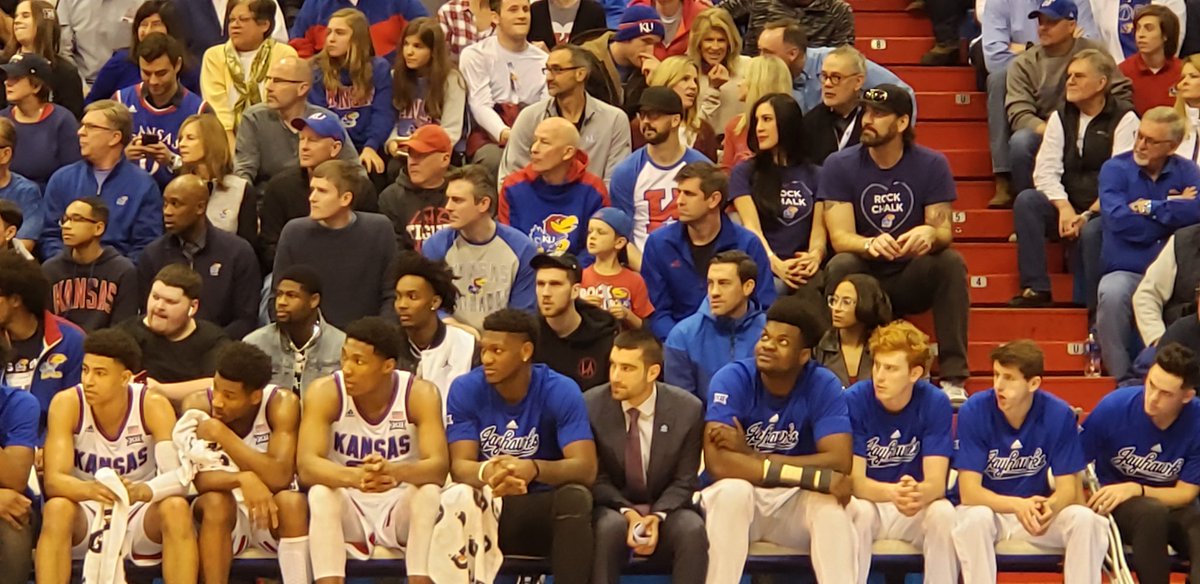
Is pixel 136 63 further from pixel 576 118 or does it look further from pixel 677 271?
pixel 677 271

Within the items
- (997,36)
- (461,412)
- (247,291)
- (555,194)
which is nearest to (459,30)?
(555,194)

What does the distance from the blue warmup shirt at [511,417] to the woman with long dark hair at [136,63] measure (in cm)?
378

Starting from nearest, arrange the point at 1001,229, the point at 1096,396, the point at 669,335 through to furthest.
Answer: the point at 669,335
the point at 1096,396
the point at 1001,229

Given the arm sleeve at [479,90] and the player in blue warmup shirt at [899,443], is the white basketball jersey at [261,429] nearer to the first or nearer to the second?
the player in blue warmup shirt at [899,443]

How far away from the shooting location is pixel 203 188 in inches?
356

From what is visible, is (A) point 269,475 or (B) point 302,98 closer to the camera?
(A) point 269,475

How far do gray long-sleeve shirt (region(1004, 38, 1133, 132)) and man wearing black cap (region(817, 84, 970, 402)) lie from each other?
1.28 metres

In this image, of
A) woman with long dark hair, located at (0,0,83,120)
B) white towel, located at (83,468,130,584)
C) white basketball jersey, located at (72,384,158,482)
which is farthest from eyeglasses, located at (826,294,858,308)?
woman with long dark hair, located at (0,0,83,120)

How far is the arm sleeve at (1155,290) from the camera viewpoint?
9227 millimetres

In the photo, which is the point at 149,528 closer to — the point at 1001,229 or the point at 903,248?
the point at 903,248

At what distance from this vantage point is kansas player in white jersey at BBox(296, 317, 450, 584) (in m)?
7.45

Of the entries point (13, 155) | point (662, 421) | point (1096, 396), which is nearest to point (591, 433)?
point (662, 421)

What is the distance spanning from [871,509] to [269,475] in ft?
7.54

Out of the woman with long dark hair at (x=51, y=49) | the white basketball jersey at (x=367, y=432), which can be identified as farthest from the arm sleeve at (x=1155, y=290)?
the woman with long dark hair at (x=51, y=49)
